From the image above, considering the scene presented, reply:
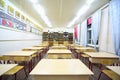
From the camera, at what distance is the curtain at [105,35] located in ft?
17.0

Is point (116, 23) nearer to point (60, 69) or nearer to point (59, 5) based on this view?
point (59, 5)

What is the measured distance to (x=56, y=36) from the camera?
52.3 feet

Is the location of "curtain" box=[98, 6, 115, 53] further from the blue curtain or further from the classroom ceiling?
the blue curtain

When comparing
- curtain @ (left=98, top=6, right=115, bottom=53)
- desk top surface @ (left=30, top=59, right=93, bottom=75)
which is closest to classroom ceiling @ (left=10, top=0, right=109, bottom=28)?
curtain @ (left=98, top=6, right=115, bottom=53)

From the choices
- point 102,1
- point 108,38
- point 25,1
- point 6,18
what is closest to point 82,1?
point 102,1

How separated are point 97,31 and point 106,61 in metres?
3.13

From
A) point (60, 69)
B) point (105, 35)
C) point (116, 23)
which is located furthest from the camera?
point (105, 35)

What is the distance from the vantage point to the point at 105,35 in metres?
5.68

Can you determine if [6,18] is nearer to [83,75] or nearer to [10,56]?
[10,56]

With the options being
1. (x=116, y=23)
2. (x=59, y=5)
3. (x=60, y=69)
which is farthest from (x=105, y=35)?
(x=60, y=69)

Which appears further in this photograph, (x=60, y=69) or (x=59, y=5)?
(x=59, y=5)

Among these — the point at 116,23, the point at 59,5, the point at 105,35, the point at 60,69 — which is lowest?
the point at 60,69

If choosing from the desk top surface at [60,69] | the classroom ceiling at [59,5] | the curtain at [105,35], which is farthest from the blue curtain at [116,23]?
the desk top surface at [60,69]

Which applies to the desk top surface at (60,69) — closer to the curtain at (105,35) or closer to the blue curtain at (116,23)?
the blue curtain at (116,23)
